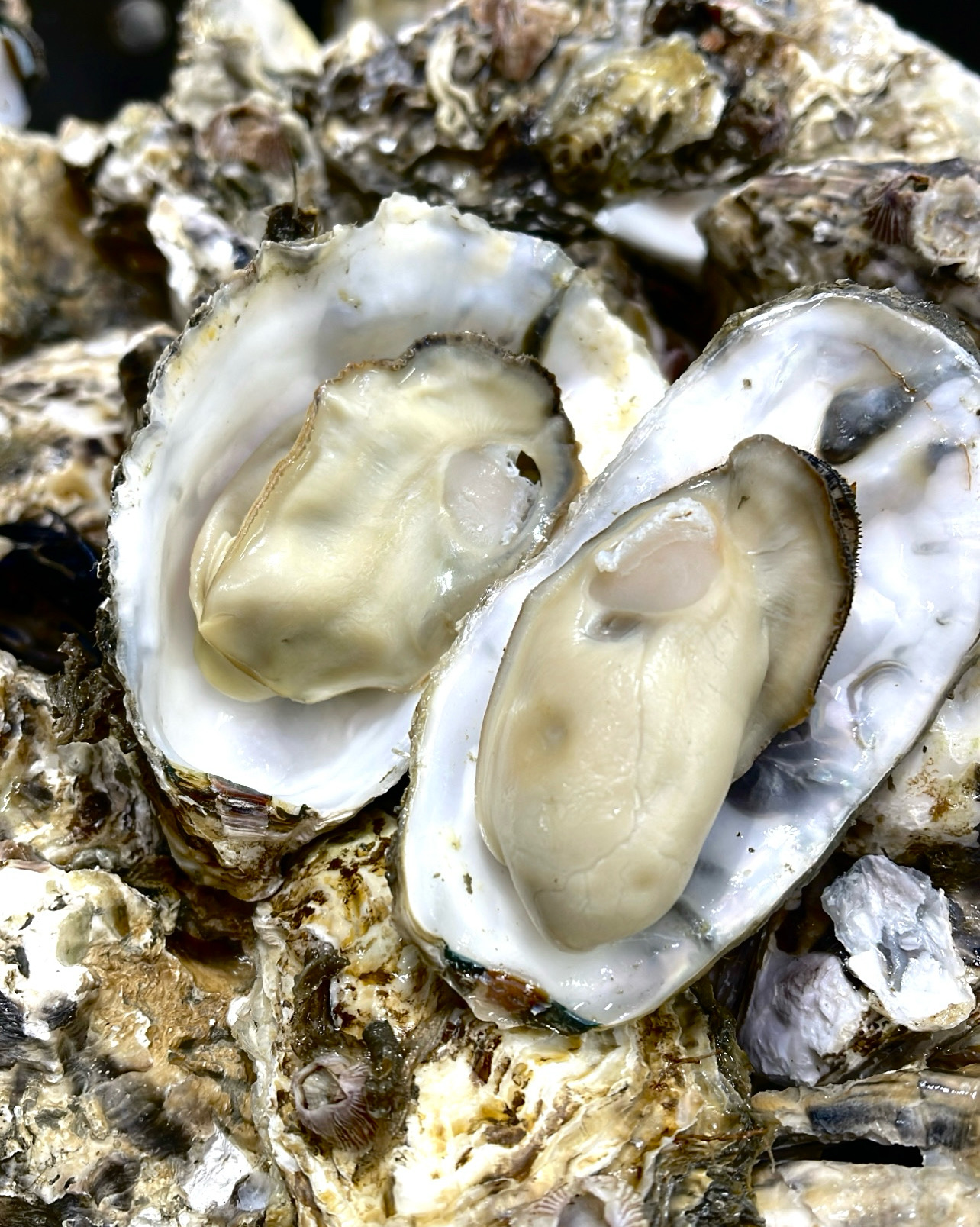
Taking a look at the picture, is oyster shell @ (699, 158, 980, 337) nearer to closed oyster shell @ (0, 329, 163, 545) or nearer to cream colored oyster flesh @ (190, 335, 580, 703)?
cream colored oyster flesh @ (190, 335, 580, 703)

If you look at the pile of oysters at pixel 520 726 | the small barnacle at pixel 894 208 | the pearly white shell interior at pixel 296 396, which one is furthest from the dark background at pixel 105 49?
the small barnacle at pixel 894 208

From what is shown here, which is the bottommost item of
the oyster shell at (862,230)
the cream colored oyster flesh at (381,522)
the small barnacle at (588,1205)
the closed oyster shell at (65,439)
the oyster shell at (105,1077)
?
the oyster shell at (105,1077)

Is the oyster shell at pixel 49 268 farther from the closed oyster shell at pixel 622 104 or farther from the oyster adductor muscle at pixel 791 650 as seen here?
the oyster adductor muscle at pixel 791 650

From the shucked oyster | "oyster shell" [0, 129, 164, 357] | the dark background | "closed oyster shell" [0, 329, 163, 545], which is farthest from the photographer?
the dark background

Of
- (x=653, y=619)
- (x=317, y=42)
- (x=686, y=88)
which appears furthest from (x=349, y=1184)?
(x=317, y=42)

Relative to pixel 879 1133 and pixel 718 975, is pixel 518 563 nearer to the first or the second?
pixel 718 975

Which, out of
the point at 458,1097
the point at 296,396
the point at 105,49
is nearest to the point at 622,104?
the point at 296,396

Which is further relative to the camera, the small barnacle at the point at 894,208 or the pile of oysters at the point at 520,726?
the small barnacle at the point at 894,208

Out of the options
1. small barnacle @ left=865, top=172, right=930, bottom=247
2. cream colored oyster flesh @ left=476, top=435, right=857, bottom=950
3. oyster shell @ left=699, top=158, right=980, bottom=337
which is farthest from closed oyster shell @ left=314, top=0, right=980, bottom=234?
cream colored oyster flesh @ left=476, top=435, right=857, bottom=950
